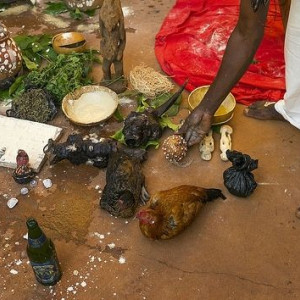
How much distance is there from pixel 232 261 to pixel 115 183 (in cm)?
91

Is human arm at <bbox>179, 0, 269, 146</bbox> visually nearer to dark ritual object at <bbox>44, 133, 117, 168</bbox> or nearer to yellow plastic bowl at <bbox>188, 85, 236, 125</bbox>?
yellow plastic bowl at <bbox>188, 85, 236, 125</bbox>

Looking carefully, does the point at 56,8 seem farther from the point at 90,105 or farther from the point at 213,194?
the point at 213,194

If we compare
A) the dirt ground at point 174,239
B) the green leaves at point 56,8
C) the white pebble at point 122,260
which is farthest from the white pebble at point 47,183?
the green leaves at point 56,8

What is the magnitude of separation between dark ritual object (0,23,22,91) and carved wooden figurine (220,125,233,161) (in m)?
2.00

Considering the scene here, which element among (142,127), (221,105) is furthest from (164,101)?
(142,127)

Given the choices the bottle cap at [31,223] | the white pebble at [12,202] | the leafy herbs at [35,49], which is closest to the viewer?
the bottle cap at [31,223]

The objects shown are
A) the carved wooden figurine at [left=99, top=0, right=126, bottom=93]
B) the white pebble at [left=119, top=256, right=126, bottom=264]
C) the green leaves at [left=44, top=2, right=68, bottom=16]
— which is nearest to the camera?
the white pebble at [left=119, top=256, right=126, bottom=264]

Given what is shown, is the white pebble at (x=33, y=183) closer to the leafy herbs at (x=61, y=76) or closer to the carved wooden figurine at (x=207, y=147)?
the leafy herbs at (x=61, y=76)

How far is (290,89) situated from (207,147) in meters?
0.77

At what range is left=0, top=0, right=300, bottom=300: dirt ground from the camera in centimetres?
259

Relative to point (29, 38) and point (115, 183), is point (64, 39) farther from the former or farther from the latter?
point (115, 183)

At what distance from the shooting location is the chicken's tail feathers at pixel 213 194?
2925 millimetres

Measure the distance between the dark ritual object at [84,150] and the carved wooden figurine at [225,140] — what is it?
2.76 feet

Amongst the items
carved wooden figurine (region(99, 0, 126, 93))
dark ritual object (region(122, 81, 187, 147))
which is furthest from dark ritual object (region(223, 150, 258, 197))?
carved wooden figurine (region(99, 0, 126, 93))
